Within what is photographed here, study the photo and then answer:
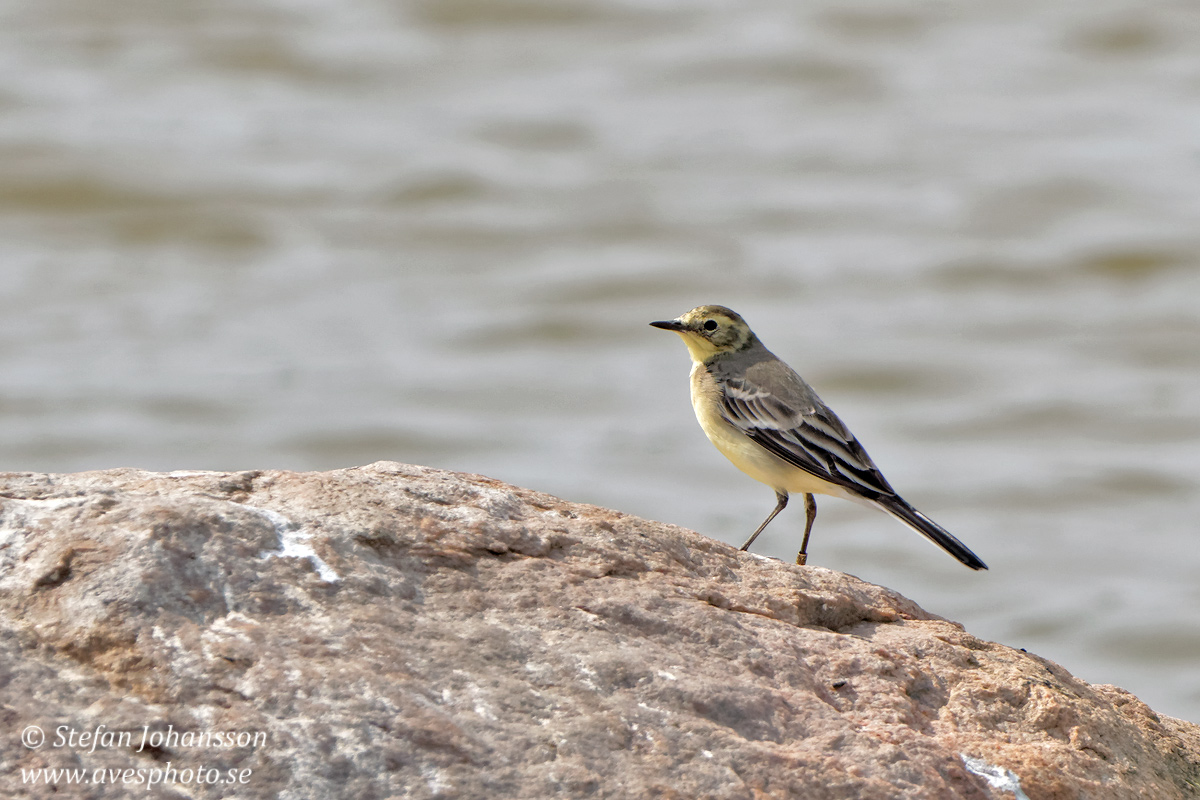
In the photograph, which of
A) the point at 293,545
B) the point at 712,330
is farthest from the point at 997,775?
the point at 712,330

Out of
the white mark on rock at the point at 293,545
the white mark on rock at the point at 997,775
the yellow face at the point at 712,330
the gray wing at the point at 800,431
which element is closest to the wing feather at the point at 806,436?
the gray wing at the point at 800,431

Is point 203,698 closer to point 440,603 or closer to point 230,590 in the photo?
point 230,590

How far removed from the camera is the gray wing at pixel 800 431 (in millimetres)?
8031

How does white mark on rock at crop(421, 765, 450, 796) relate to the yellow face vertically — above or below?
below

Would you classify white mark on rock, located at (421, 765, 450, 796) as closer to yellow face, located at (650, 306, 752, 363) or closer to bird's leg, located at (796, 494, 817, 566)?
bird's leg, located at (796, 494, 817, 566)

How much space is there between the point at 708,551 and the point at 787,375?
3.08 m

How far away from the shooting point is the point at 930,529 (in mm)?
7742

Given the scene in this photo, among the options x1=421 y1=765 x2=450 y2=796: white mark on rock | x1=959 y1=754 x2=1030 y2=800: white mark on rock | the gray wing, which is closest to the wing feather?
the gray wing

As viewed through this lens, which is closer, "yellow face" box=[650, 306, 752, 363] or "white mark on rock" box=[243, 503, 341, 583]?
"white mark on rock" box=[243, 503, 341, 583]

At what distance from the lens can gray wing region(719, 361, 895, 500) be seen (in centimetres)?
803

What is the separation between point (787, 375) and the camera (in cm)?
877

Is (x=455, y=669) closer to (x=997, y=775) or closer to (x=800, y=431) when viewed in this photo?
(x=997, y=775)

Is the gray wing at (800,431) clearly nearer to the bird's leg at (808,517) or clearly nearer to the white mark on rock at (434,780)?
the bird's leg at (808,517)

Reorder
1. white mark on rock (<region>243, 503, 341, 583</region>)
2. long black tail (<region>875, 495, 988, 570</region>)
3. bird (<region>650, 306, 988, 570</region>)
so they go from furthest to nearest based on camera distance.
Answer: bird (<region>650, 306, 988, 570</region>) → long black tail (<region>875, 495, 988, 570</region>) → white mark on rock (<region>243, 503, 341, 583</region>)
